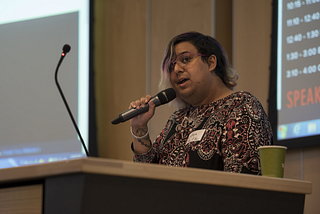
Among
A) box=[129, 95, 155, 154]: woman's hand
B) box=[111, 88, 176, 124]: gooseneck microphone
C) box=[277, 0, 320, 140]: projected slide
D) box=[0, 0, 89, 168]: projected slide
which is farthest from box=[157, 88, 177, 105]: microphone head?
box=[0, 0, 89, 168]: projected slide

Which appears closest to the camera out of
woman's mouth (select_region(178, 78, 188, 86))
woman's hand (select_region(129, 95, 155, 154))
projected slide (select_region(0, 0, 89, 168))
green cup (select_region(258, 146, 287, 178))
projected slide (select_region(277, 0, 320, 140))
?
green cup (select_region(258, 146, 287, 178))

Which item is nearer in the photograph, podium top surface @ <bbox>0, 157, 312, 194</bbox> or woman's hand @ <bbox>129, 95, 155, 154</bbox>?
podium top surface @ <bbox>0, 157, 312, 194</bbox>

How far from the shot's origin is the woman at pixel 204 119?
1.41 meters

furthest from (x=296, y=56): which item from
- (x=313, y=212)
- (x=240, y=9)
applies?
(x=313, y=212)

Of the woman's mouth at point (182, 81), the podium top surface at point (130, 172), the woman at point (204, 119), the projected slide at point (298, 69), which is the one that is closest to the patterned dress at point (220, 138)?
the woman at point (204, 119)

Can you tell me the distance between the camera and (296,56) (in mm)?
2586

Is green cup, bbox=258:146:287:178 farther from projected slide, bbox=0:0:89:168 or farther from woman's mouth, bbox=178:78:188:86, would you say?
projected slide, bbox=0:0:89:168

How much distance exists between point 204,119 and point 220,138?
0.20 metres

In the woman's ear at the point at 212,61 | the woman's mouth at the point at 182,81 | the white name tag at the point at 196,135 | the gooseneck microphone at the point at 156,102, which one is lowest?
the white name tag at the point at 196,135

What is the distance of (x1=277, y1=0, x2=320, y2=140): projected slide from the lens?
2.44 metres

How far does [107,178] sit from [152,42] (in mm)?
2960

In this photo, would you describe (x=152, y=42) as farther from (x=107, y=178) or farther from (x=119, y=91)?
(x=107, y=178)

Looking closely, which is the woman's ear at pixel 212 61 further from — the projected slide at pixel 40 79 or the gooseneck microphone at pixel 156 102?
the projected slide at pixel 40 79

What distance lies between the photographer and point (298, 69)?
2.56m
